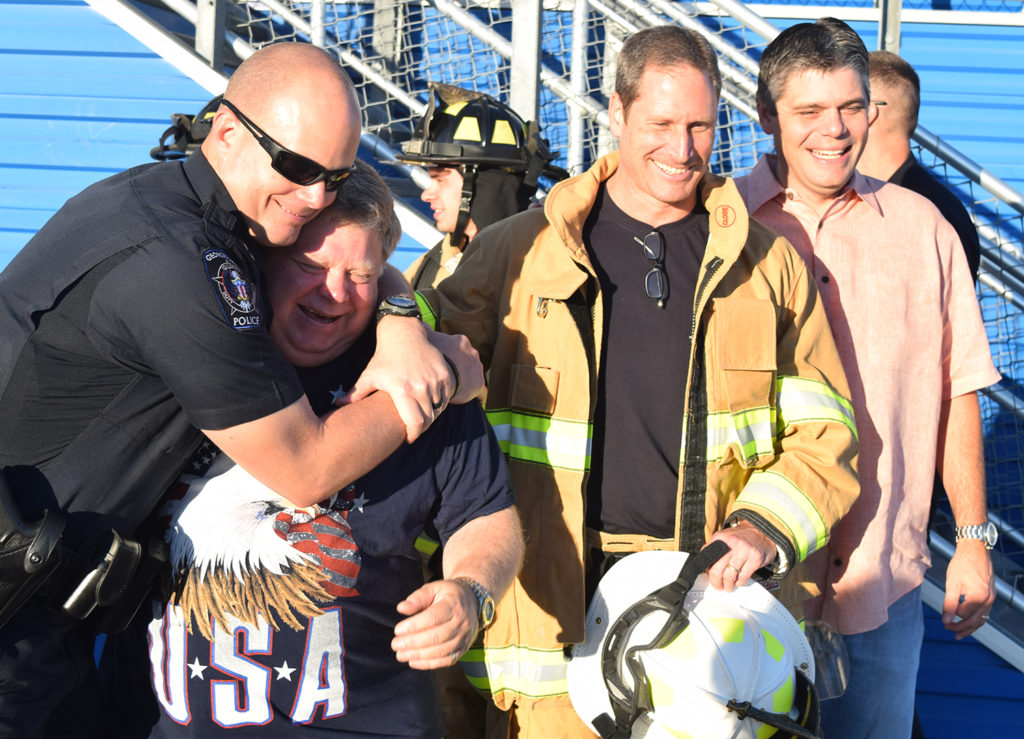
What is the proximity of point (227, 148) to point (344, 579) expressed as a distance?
90 cm

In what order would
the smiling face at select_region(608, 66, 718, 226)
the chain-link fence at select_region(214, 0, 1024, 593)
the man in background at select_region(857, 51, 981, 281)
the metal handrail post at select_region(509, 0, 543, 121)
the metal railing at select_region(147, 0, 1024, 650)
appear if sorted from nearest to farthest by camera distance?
the smiling face at select_region(608, 66, 718, 226) → the man in background at select_region(857, 51, 981, 281) → the metal handrail post at select_region(509, 0, 543, 121) → the metal railing at select_region(147, 0, 1024, 650) → the chain-link fence at select_region(214, 0, 1024, 593)

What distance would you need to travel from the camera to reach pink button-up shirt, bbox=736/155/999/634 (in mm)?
2844

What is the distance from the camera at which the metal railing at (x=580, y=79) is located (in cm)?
449

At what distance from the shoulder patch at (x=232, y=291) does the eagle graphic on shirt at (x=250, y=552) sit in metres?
0.42

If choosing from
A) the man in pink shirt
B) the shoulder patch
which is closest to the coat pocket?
the man in pink shirt

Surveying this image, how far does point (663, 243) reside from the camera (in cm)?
269

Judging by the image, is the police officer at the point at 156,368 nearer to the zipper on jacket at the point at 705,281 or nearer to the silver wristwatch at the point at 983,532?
the zipper on jacket at the point at 705,281

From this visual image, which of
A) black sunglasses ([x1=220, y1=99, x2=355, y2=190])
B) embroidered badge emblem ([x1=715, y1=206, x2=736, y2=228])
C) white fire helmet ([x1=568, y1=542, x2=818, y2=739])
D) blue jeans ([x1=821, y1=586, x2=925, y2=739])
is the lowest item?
blue jeans ([x1=821, y1=586, x2=925, y2=739])

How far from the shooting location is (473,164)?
13.3ft

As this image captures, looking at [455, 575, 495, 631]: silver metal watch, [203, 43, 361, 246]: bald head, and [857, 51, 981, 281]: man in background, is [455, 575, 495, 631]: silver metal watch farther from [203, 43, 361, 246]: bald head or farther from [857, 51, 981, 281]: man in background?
[857, 51, 981, 281]: man in background

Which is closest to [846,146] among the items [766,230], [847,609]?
[766,230]

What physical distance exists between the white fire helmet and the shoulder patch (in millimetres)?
1125

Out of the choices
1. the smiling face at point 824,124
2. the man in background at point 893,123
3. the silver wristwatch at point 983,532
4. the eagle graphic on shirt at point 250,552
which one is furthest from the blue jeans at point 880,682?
the eagle graphic on shirt at point 250,552

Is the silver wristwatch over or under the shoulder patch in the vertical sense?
under
